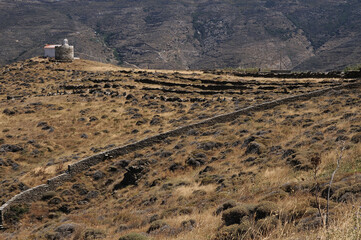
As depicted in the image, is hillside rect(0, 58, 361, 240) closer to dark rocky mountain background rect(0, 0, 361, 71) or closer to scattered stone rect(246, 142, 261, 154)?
scattered stone rect(246, 142, 261, 154)

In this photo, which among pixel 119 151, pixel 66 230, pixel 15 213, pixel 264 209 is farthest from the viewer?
pixel 119 151

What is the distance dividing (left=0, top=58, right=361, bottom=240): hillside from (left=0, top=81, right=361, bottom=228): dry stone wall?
0.13m

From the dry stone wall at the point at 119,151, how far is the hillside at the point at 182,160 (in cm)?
13

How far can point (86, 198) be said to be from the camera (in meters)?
19.7

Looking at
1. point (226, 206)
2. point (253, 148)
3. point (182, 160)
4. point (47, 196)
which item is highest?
point (226, 206)

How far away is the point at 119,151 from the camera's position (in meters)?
23.2

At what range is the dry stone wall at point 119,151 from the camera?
1883cm

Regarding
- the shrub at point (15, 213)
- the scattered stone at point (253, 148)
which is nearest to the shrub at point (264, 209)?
the scattered stone at point (253, 148)

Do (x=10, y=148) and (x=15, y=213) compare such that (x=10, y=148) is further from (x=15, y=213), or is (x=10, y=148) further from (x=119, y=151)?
(x=15, y=213)

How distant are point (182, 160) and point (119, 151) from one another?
5.17 m

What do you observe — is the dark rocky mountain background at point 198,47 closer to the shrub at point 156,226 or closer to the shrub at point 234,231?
the shrub at point 156,226

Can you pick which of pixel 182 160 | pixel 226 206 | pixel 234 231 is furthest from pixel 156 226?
pixel 182 160

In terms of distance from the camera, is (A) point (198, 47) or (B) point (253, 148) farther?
(A) point (198, 47)

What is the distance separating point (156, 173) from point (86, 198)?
4.27 meters
